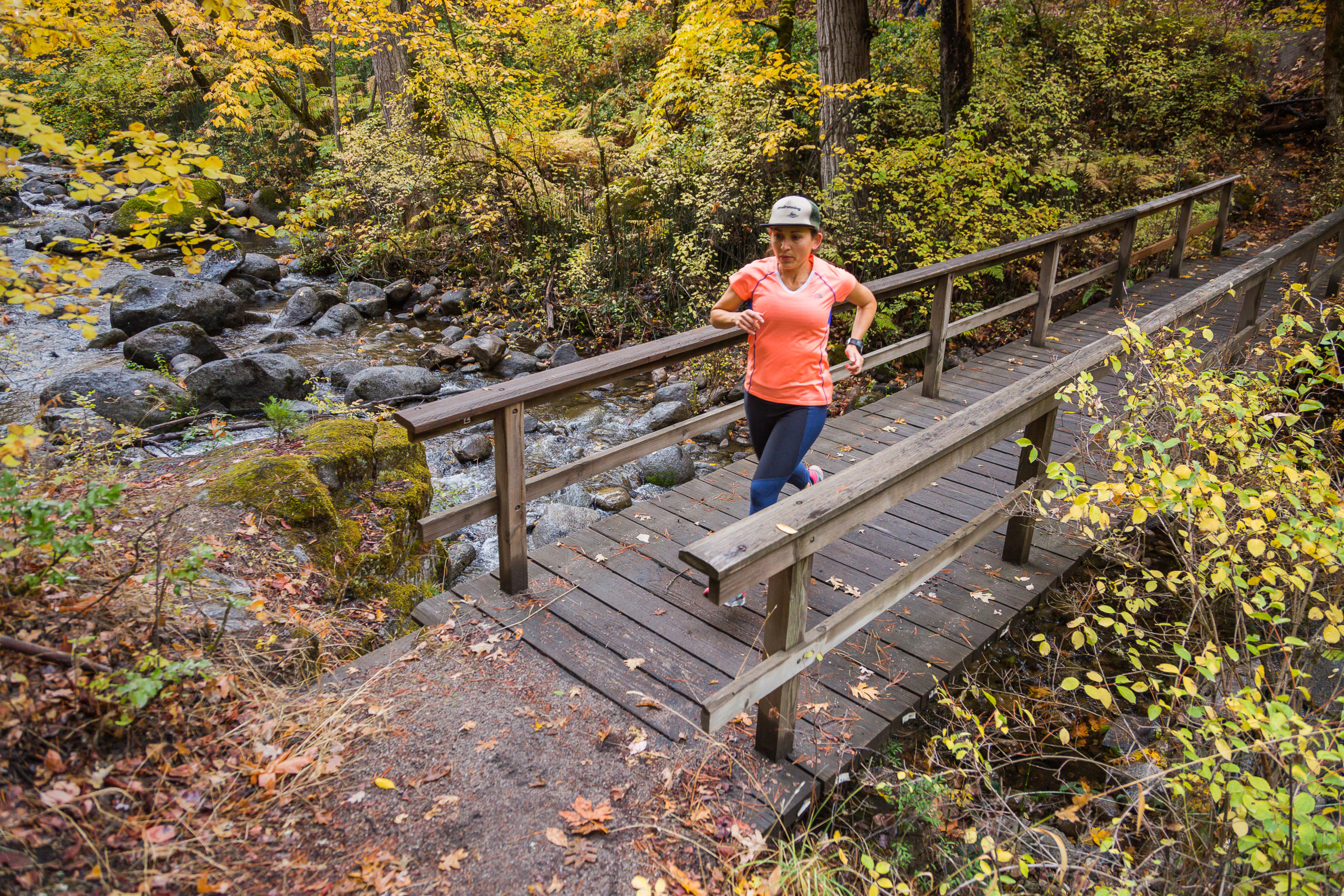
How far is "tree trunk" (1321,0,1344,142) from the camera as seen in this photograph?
40.0 ft

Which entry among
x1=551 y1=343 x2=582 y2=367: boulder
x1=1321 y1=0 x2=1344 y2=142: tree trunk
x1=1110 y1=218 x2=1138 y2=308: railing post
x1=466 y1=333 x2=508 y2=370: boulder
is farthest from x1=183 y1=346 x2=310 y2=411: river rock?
x1=1321 y1=0 x2=1344 y2=142: tree trunk

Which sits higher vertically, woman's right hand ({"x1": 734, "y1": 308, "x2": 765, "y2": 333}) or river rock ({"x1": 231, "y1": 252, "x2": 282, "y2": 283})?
woman's right hand ({"x1": 734, "y1": 308, "x2": 765, "y2": 333})

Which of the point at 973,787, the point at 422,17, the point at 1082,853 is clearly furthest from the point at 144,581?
the point at 422,17

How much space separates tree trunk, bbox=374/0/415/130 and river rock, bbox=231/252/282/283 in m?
3.56

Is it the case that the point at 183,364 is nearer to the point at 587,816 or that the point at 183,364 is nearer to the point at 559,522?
the point at 559,522

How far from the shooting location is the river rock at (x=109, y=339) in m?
10.4

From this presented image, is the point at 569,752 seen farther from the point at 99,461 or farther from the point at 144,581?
the point at 99,461

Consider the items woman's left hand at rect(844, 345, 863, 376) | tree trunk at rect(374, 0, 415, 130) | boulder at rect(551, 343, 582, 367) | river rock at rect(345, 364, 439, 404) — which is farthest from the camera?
tree trunk at rect(374, 0, 415, 130)

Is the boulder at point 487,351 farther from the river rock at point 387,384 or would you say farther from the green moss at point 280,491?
the green moss at point 280,491

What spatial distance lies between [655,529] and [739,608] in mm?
1021

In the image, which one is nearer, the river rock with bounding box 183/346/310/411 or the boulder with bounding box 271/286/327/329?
the river rock with bounding box 183/346/310/411

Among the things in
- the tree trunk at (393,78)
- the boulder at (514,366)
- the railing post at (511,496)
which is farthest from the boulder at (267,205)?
the railing post at (511,496)

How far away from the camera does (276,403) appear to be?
6.15 meters

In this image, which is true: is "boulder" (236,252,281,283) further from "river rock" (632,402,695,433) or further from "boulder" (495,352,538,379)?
"river rock" (632,402,695,433)
